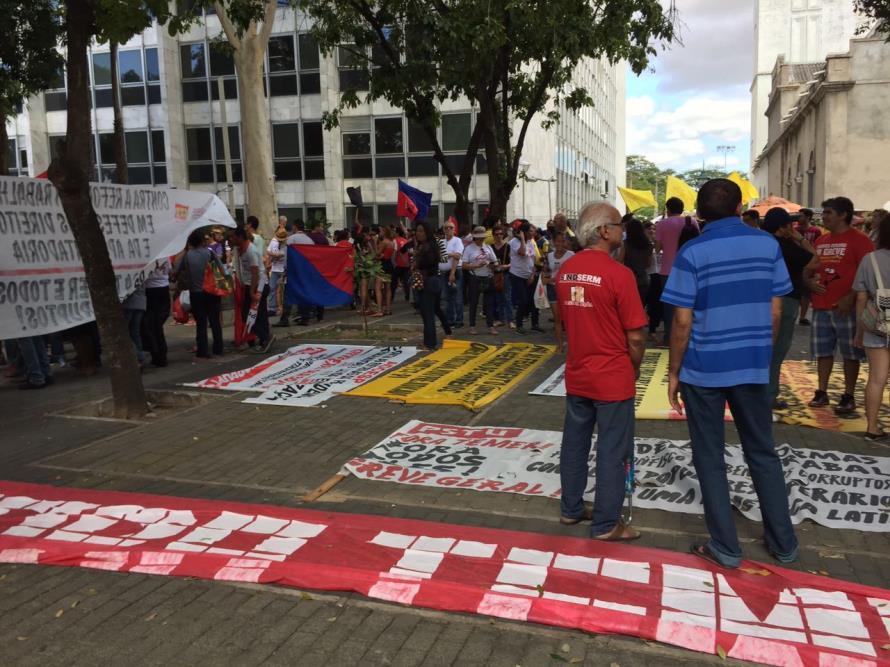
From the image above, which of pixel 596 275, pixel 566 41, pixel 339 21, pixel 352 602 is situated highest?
pixel 339 21

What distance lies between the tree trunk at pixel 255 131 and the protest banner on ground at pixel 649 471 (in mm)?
15042

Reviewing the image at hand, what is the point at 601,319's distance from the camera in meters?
4.23

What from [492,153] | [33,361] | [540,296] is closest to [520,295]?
[540,296]

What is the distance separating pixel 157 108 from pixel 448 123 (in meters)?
12.5

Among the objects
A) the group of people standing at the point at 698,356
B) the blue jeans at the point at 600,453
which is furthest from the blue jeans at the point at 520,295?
the blue jeans at the point at 600,453

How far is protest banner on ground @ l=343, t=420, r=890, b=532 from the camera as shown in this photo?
16.0 feet

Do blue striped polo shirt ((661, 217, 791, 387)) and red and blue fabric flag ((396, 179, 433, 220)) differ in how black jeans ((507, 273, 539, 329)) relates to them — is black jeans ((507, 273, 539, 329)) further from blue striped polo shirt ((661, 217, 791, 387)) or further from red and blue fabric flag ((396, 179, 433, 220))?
blue striped polo shirt ((661, 217, 791, 387))

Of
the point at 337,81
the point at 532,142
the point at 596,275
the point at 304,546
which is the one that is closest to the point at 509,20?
the point at 596,275

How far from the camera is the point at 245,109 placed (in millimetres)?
19875

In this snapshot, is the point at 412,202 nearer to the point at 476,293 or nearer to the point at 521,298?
the point at 476,293

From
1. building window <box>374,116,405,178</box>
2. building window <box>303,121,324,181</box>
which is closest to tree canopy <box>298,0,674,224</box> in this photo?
building window <box>374,116,405,178</box>

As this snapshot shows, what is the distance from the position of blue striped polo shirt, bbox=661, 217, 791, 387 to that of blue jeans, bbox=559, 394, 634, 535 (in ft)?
1.73

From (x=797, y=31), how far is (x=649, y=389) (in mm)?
87248

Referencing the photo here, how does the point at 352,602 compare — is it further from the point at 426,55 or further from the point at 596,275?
the point at 426,55
